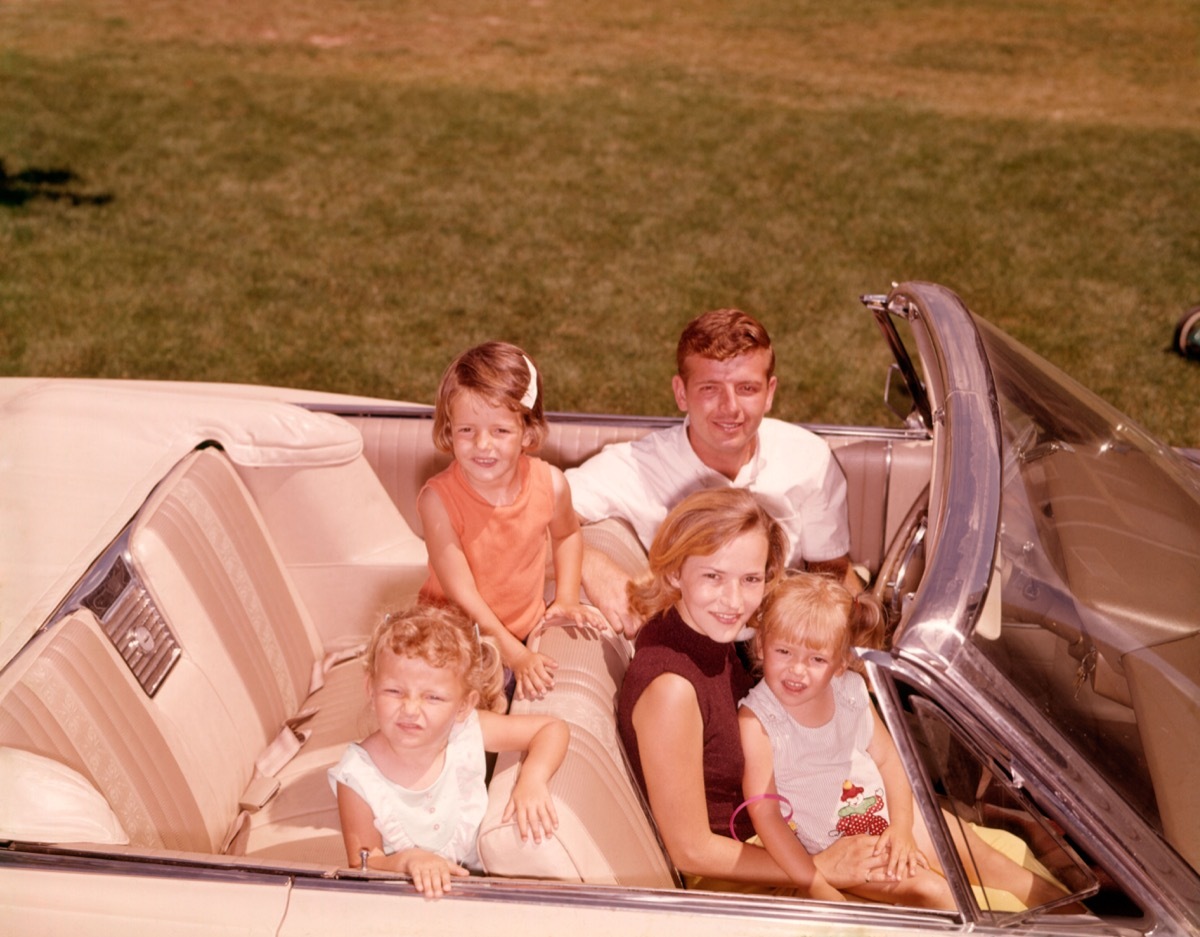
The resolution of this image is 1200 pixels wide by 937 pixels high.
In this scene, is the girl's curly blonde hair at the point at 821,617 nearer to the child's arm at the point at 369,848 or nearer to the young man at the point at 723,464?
the young man at the point at 723,464

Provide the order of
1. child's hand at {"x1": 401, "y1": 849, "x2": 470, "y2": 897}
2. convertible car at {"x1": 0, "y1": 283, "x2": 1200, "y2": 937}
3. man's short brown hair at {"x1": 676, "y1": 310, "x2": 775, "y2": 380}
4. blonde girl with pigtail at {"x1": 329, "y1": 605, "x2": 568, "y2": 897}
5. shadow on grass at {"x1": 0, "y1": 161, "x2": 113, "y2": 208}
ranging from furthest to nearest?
shadow on grass at {"x1": 0, "y1": 161, "x2": 113, "y2": 208} < man's short brown hair at {"x1": 676, "y1": 310, "x2": 775, "y2": 380} < blonde girl with pigtail at {"x1": 329, "y1": 605, "x2": 568, "y2": 897} < child's hand at {"x1": 401, "y1": 849, "x2": 470, "y2": 897} < convertible car at {"x1": 0, "y1": 283, "x2": 1200, "y2": 937}

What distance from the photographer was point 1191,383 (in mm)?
5789

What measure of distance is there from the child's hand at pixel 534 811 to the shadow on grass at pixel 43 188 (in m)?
6.80

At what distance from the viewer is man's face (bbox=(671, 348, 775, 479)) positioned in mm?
3023

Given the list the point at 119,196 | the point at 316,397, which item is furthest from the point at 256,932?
the point at 119,196

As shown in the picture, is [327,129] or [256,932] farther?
[327,129]

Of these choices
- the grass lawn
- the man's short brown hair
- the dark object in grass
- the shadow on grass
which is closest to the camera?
the man's short brown hair

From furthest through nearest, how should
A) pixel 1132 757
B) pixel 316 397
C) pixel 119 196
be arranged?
1. pixel 119 196
2. pixel 316 397
3. pixel 1132 757

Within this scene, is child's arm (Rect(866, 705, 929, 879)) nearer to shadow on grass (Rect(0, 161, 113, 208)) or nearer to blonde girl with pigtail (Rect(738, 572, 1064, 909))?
blonde girl with pigtail (Rect(738, 572, 1064, 909))

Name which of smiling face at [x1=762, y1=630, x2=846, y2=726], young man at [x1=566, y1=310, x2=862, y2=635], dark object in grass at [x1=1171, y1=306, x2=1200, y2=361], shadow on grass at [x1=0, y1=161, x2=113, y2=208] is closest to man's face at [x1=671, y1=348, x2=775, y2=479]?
young man at [x1=566, y1=310, x2=862, y2=635]

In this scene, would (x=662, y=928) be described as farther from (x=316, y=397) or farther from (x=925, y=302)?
(x=316, y=397)

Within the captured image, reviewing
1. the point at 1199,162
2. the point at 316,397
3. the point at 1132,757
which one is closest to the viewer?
the point at 1132,757

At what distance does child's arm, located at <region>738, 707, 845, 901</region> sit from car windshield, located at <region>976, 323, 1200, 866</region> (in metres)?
0.60

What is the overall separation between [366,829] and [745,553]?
94 centimetres
